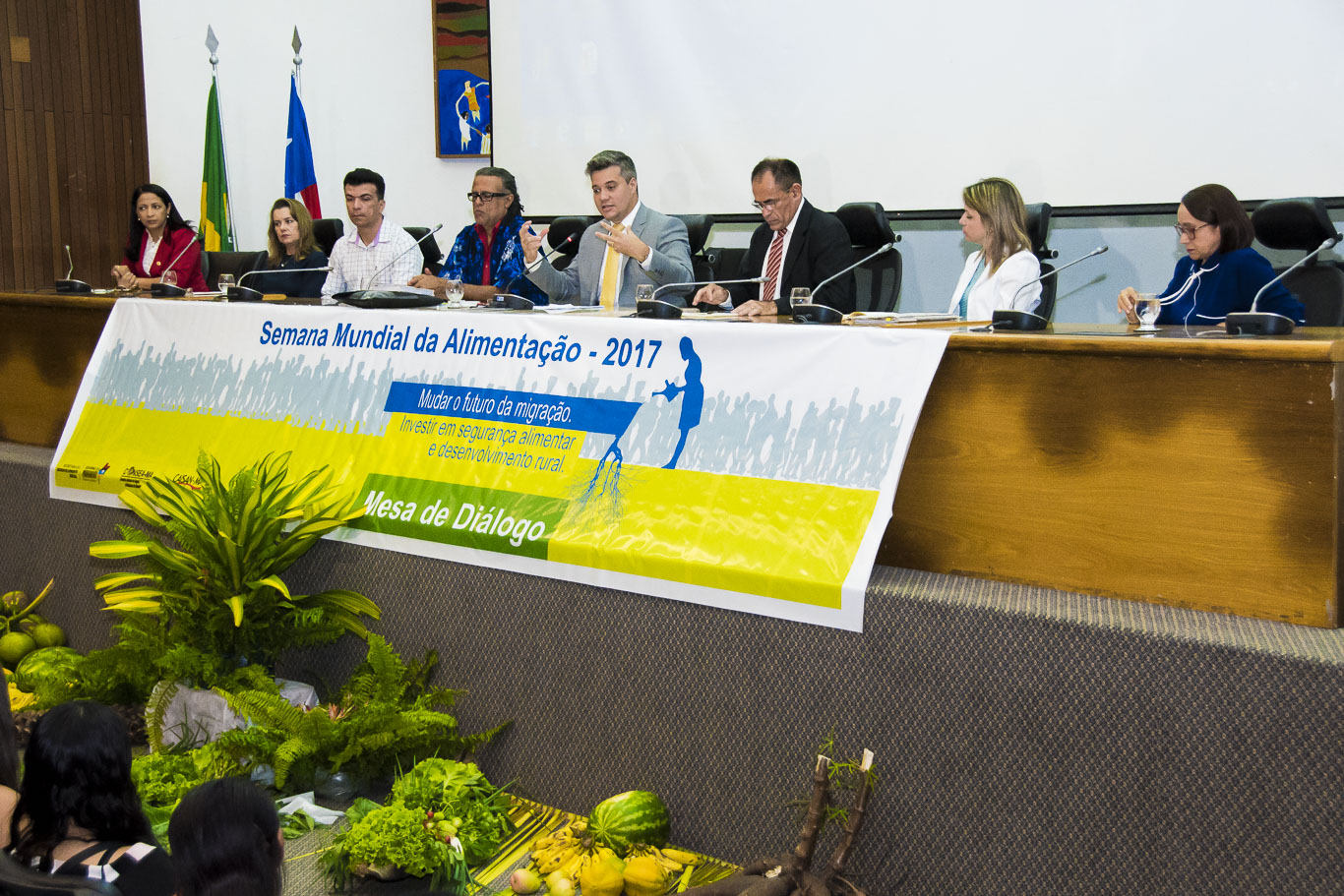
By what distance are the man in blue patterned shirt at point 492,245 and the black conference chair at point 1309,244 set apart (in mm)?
2254

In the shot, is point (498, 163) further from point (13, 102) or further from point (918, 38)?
point (13, 102)

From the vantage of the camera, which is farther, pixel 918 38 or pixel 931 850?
pixel 918 38

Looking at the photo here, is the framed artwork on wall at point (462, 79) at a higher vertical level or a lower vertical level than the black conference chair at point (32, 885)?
higher

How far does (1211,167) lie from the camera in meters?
3.81

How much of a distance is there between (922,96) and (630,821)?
3.19m

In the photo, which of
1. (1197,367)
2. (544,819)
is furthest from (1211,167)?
(544,819)

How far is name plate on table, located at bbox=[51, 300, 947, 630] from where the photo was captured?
1952 millimetres

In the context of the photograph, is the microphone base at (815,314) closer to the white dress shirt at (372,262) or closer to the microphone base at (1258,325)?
the microphone base at (1258,325)

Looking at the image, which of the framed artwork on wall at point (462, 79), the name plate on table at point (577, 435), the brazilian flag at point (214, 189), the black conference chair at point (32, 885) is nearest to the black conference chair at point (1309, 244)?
the name plate on table at point (577, 435)

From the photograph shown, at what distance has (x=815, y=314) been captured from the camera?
244 cm

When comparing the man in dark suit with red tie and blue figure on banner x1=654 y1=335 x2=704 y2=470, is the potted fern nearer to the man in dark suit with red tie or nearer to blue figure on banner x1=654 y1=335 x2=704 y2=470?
blue figure on banner x1=654 y1=335 x2=704 y2=470

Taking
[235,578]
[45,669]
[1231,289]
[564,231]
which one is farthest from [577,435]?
[564,231]

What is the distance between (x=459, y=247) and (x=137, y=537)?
201cm

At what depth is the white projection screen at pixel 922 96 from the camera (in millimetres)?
3701
